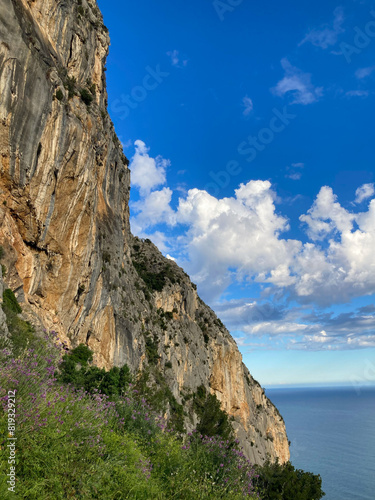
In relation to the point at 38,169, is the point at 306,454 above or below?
below

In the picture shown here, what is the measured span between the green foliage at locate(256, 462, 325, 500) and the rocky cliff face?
15166mm

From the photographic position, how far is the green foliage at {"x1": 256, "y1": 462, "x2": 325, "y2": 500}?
1546 cm

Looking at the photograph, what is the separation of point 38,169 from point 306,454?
108723mm

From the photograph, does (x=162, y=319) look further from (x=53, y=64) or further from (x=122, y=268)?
(x=53, y=64)

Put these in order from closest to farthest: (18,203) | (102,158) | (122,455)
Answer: (122,455), (18,203), (102,158)

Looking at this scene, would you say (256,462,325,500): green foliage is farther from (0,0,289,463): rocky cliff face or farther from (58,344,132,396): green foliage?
(0,0,289,463): rocky cliff face

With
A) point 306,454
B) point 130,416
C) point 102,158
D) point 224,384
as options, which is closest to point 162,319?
point 224,384

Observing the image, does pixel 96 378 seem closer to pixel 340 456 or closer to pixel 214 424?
pixel 214 424

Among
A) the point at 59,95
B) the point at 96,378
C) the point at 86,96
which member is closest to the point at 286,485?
the point at 96,378

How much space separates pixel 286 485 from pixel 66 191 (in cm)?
2326

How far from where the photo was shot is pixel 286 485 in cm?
1598

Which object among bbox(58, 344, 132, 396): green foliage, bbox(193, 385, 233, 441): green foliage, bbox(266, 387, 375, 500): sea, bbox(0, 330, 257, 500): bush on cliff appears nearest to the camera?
bbox(0, 330, 257, 500): bush on cliff

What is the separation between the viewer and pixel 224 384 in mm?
63031

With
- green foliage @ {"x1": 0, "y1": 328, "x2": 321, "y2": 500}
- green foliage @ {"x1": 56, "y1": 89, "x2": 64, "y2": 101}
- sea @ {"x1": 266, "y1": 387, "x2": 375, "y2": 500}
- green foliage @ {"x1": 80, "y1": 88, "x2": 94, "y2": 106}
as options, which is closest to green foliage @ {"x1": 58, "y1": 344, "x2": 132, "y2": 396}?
green foliage @ {"x1": 0, "y1": 328, "x2": 321, "y2": 500}
